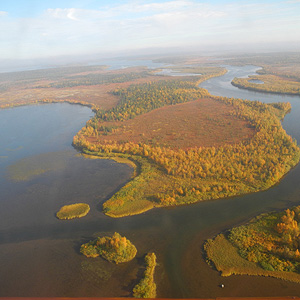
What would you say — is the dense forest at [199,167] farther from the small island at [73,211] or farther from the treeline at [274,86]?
the treeline at [274,86]

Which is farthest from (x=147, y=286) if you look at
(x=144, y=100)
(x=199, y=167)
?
(x=144, y=100)

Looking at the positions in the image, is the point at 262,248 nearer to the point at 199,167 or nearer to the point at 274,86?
the point at 199,167

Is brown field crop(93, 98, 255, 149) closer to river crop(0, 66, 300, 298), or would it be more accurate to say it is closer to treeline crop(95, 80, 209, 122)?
treeline crop(95, 80, 209, 122)

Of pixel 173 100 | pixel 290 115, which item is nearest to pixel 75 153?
pixel 173 100

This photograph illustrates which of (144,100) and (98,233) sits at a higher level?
(144,100)

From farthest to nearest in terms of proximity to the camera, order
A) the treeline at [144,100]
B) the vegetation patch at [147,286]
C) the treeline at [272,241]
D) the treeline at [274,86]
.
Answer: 1. the treeline at [274,86]
2. the treeline at [144,100]
3. the treeline at [272,241]
4. the vegetation patch at [147,286]

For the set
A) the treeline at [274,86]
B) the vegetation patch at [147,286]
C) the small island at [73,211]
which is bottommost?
the vegetation patch at [147,286]

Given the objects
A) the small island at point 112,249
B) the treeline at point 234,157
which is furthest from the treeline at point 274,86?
the small island at point 112,249
